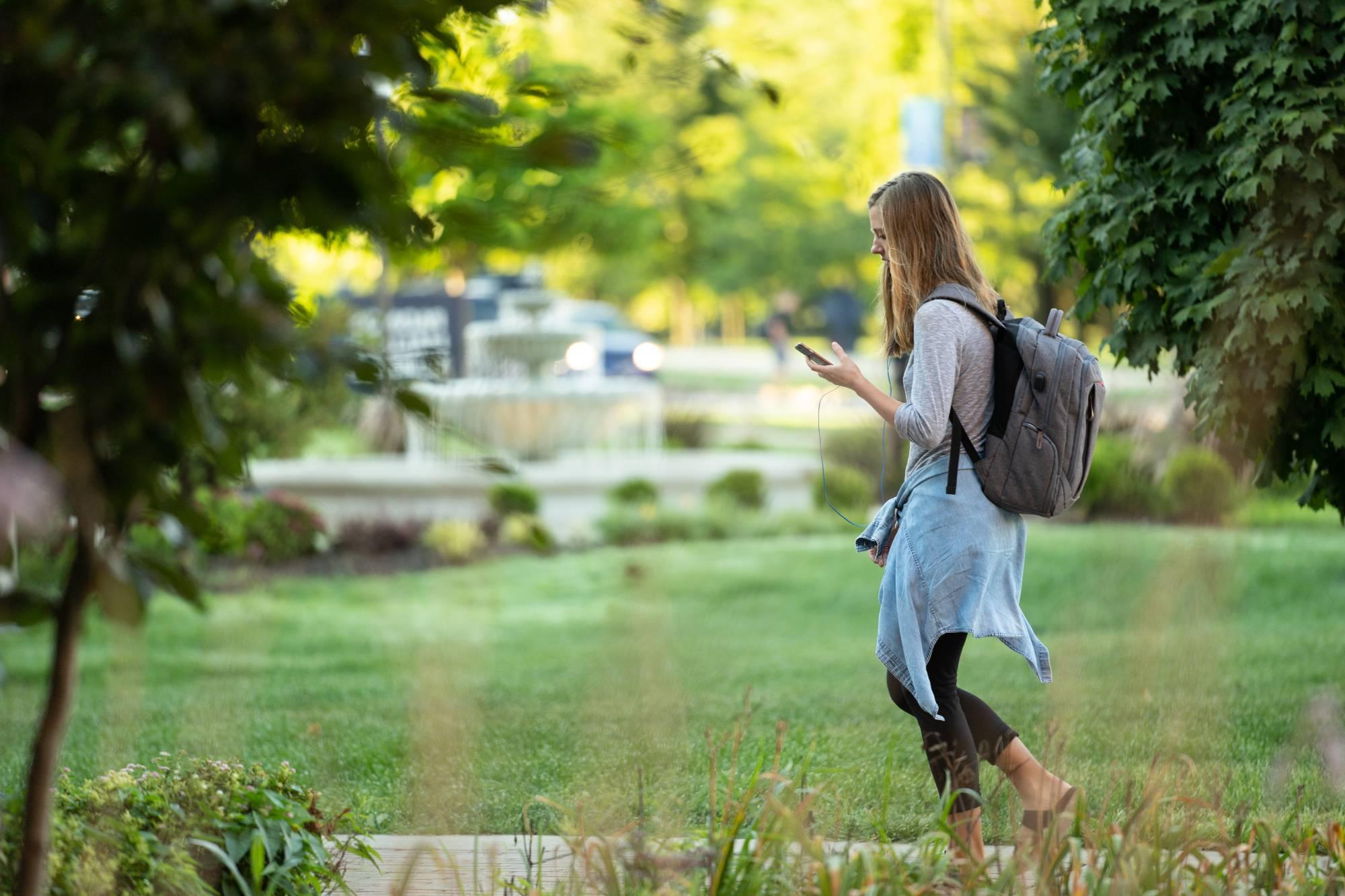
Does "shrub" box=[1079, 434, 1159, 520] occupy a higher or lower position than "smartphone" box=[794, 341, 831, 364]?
lower

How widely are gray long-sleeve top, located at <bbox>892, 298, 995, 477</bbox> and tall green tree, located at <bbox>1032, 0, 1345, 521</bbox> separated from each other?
131 cm

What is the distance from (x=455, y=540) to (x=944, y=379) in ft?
29.0

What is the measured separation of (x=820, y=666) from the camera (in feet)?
25.4

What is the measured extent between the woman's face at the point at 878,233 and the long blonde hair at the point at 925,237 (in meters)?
0.01

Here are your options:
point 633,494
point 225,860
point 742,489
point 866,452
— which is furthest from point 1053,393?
point 866,452

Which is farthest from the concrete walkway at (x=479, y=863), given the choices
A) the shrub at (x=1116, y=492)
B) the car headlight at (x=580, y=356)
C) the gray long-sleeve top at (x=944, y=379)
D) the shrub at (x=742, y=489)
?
the car headlight at (x=580, y=356)

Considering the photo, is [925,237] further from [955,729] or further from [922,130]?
[922,130]

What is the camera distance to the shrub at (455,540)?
39.1 feet

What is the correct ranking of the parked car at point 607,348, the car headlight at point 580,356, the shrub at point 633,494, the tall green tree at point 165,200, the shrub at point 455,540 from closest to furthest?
the tall green tree at point 165,200 → the shrub at point 455,540 → the shrub at point 633,494 → the car headlight at point 580,356 → the parked car at point 607,348

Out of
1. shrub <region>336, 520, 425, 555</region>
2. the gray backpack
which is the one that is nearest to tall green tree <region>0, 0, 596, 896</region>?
the gray backpack

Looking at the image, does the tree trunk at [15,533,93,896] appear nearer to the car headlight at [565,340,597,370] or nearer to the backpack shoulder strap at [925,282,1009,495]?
the backpack shoulder strap at [925,282,1009,495]

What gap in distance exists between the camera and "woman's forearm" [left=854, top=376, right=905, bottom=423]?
3.59 metres

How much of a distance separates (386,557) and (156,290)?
10.2 meters

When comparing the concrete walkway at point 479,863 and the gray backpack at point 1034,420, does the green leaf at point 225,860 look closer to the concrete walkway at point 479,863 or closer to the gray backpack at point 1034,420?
the concrete walkway at point 479,863
